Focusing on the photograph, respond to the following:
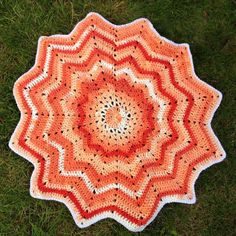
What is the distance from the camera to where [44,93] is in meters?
1.24

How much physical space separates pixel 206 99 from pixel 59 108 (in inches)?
18.3

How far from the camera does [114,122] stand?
1273mm

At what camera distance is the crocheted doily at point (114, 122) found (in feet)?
4.01

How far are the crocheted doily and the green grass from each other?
0.11 metres

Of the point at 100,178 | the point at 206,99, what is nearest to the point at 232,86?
the point at 206,99

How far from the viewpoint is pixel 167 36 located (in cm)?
139

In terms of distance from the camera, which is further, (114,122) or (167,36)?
(167,36)

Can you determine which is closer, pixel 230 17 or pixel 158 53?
pixel 158 53

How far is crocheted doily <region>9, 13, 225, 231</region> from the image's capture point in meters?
1.22

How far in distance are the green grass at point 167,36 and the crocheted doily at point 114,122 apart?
106 mm

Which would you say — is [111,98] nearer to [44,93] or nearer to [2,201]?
[44,93]

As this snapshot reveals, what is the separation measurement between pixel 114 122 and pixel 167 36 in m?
0.37

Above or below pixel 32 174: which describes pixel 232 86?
above

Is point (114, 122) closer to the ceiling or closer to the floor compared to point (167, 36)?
closer to the floor
